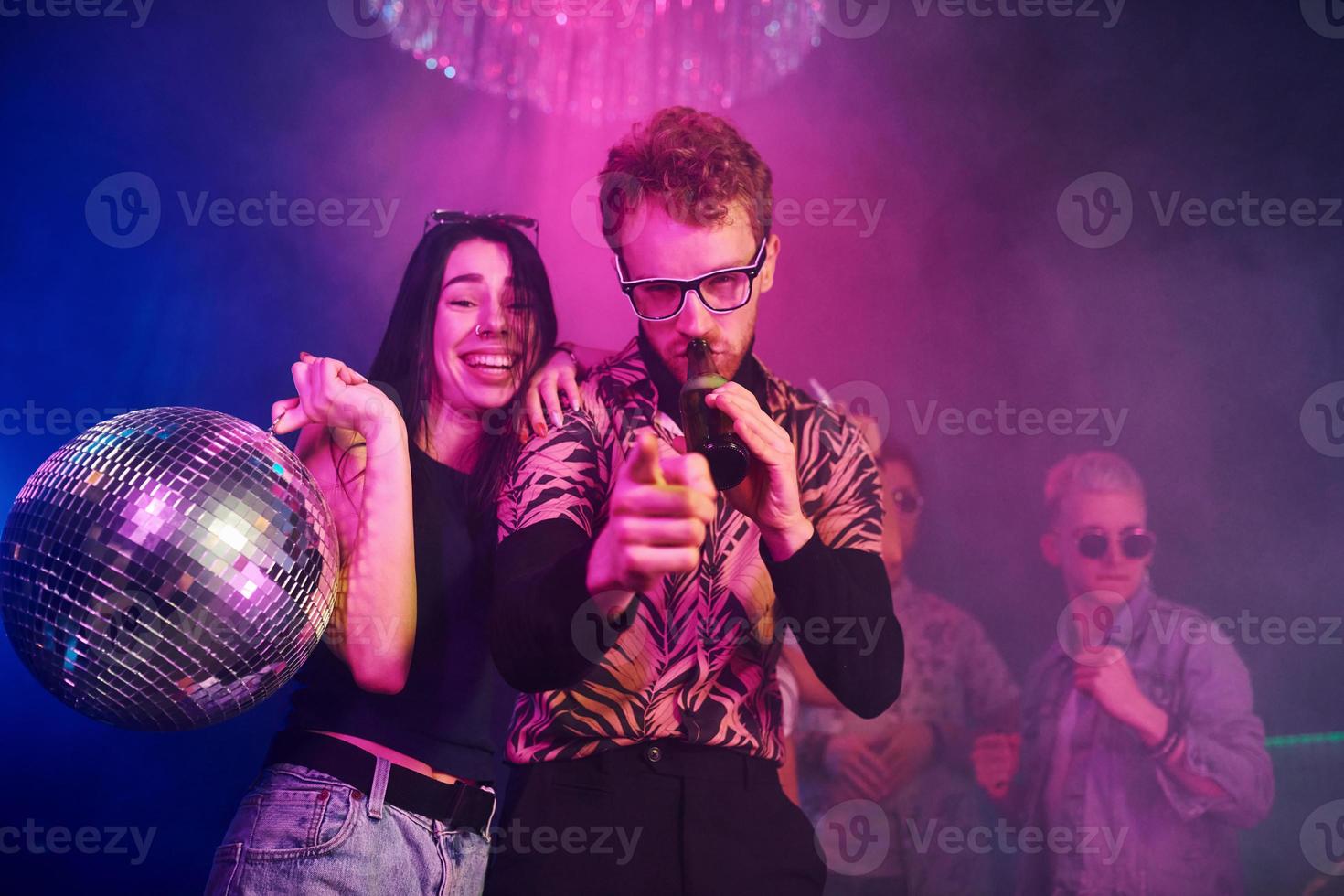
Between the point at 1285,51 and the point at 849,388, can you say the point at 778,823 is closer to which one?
the point at 849,388

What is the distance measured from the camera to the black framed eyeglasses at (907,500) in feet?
8.02

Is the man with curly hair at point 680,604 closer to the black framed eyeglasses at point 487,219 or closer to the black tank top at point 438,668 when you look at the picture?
the black tank top at point 438,668

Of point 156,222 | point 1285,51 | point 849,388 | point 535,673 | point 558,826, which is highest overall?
point 1285,51

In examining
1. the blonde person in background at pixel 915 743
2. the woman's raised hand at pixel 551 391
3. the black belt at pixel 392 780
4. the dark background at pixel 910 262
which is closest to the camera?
the black belt at pixel 392 780

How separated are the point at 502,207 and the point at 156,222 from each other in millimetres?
911

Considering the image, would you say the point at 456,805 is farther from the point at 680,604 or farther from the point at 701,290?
the point at 701,290

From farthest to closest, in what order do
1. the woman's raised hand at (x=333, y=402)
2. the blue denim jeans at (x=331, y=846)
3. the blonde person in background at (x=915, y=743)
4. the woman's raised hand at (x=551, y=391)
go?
1. the blonde person in background at (x=915, y=743)
2. the woman's raised hand at (x=551, y=391)
3. the woman's raised hand at (x=333, y=402)
4. the blue denim jeans at (x=331, y=846)

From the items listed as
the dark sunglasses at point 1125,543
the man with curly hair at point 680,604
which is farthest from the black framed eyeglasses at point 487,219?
the dark sunglasses at point 1125,543

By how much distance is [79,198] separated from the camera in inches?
97.4

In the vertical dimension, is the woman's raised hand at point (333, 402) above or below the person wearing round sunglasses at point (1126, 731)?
above

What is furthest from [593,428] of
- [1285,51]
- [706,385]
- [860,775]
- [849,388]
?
[1285,51]

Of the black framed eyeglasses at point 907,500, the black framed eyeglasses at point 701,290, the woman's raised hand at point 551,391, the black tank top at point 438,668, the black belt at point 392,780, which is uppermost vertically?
the black framed eyeglasses at point 701,290

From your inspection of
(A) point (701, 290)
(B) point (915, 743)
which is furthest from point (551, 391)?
(B) point (915, 743)

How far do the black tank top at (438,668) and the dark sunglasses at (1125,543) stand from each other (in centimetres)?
154
